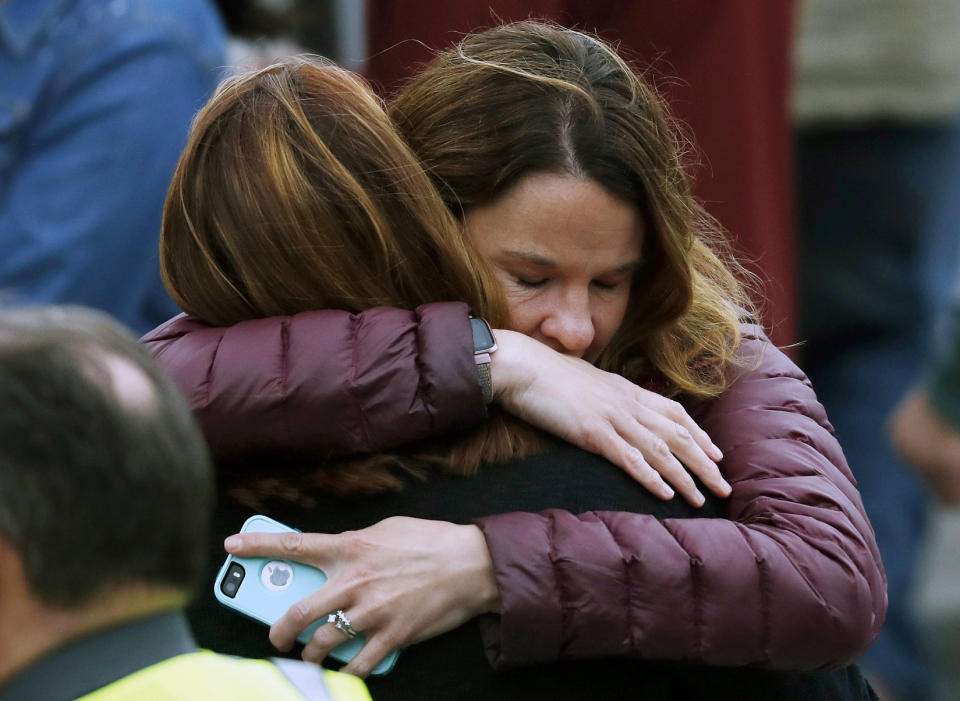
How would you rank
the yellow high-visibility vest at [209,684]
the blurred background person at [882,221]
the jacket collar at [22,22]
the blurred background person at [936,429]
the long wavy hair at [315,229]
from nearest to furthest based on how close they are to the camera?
the yellow high-visibility vest at [209,684], the long wavy hair at [315,229], the blurred background person at [936,429], the jacket collar at [22,22], the blurred background person at [882,221]

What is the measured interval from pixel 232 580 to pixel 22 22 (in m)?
1.85

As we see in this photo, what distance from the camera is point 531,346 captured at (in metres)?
1.83

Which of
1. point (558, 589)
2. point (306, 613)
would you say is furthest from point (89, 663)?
point (558, 589)

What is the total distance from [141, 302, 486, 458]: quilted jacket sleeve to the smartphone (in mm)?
106

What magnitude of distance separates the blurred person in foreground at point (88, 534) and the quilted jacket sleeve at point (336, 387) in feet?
1.35

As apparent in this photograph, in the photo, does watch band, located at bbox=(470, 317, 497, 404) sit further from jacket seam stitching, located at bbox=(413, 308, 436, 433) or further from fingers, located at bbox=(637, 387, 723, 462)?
fingers, located at bbox=(637, 387, 723, 462)

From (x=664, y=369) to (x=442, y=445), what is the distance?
15.6 inches

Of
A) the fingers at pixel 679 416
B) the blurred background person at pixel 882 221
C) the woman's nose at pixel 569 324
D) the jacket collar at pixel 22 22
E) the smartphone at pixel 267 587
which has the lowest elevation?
the blurred background person at pixel 882 221

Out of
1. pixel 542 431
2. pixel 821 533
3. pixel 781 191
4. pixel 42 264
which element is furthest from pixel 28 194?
pixel 821 533

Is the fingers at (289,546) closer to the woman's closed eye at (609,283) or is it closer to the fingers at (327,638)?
the fingers at (327,638)

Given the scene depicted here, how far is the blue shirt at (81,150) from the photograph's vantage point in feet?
10.2

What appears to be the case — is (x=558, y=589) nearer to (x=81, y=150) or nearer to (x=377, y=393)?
(x=377, y=393)

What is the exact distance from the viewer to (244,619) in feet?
5.53

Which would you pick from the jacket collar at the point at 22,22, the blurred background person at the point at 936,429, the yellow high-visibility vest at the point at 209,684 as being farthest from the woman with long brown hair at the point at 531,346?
the jacket collar at the point at 22,22
